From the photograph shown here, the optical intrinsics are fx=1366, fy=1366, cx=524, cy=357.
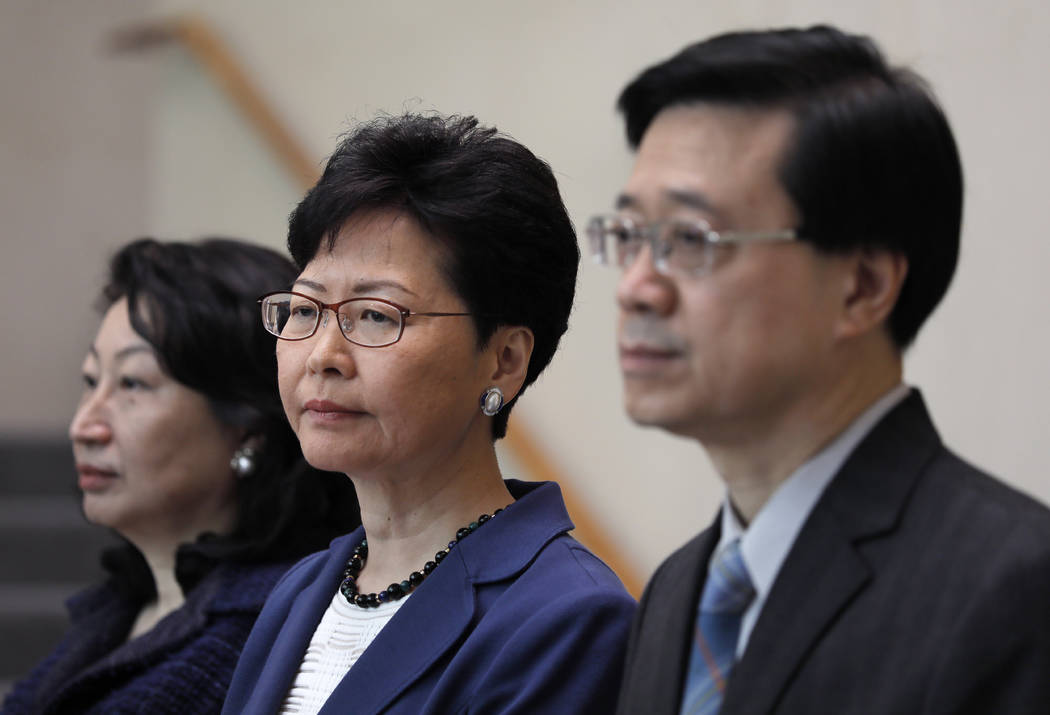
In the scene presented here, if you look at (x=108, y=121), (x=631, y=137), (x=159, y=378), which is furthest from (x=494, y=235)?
(x=108, y=121)

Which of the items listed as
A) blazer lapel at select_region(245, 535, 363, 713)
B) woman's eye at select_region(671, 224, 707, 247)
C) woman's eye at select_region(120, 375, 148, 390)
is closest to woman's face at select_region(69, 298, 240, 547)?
woman's eye at select_region(120, 375, 148, 390)

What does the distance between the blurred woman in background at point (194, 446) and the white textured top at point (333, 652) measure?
0.63 meters

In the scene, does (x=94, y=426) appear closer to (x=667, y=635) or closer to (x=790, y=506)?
(x=667, y=635)

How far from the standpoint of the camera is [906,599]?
4.26 ft

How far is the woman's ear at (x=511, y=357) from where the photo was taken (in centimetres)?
206

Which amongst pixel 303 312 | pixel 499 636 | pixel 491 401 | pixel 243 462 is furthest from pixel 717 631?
pixel 243 462

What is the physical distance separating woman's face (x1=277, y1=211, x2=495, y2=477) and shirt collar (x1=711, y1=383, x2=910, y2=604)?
2.14ft

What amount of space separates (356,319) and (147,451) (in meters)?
1.01

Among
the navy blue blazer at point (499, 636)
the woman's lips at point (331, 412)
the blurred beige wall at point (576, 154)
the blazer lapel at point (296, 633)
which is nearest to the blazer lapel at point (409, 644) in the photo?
the navy blue blazer at point (499, 636)

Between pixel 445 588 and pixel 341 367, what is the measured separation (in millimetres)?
348

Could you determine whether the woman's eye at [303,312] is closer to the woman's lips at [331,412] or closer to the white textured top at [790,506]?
the woman's lips at [331,412]

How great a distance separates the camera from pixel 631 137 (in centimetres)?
158

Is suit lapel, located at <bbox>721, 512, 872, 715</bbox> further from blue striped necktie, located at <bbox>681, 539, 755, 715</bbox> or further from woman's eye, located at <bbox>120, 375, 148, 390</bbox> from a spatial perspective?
woman's eye, located at <bbox>120, 375, 148, 390</bbox>

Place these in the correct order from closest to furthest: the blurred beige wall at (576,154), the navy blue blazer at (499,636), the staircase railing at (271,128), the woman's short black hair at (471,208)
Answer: the navy blue blazer at (499,636) → the woman's short black hair at (471,208) → the blurred beige wall at (576,154) → the staircase railing at (271,128)
